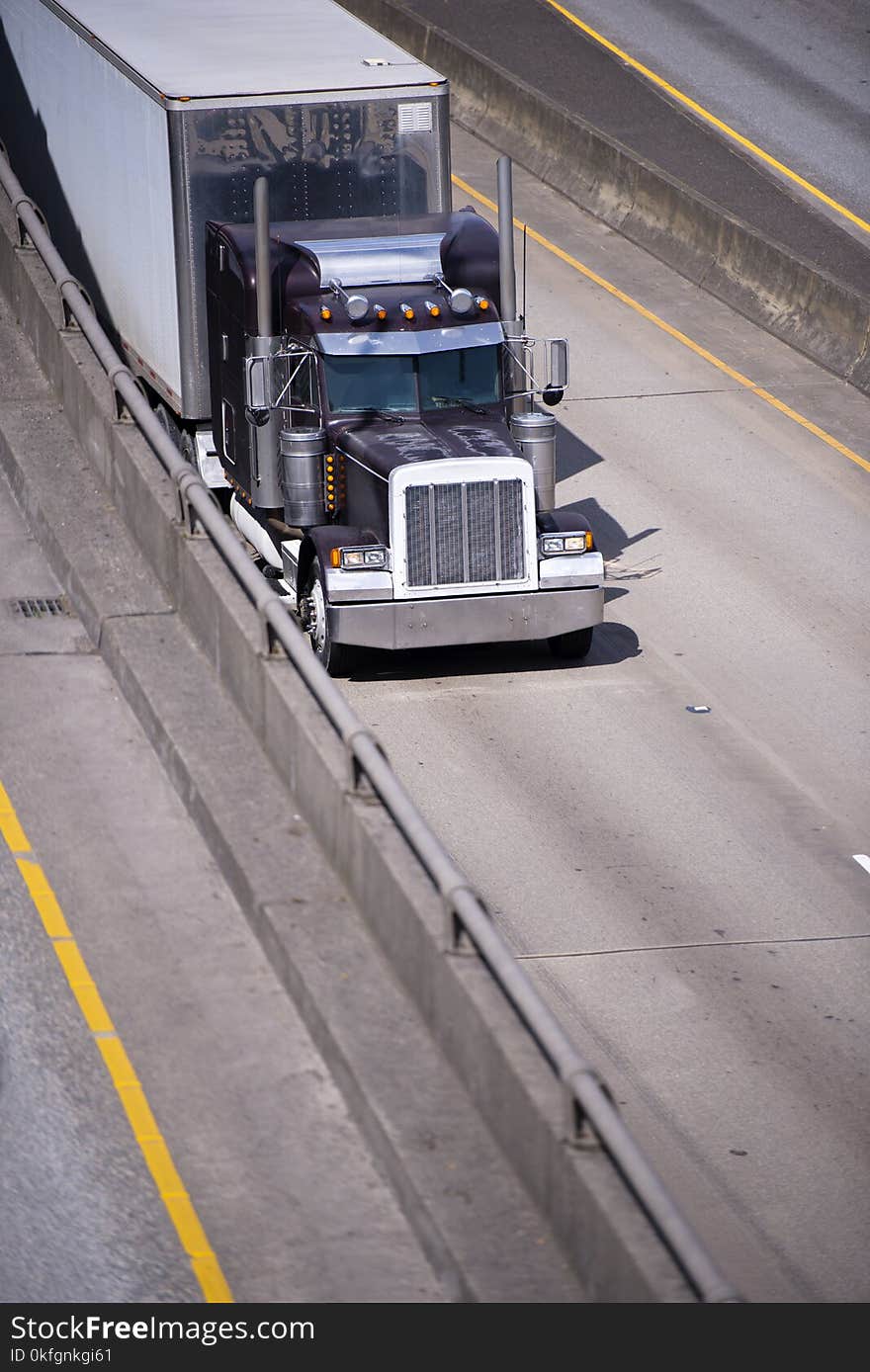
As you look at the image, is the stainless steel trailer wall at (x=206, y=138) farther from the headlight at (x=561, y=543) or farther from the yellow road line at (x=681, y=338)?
the headlight at (x=561, y=543)

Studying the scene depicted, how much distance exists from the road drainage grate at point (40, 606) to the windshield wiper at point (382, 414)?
3.70 metres

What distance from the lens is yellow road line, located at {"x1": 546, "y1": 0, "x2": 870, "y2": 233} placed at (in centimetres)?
2816

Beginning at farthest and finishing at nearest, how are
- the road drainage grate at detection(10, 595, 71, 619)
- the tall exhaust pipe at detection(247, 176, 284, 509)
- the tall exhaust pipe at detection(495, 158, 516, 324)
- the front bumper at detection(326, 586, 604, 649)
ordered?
the tall exhaust pipe at detection(495, 158, 516, 324) < the tall exhaust pipe at detection(247, 176, 284, 509) < the front bumper at detection(326, 586, 604, 649) < the road drainage grate at detection(10, 595, 71, 619)

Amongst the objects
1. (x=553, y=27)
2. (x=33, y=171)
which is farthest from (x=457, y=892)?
(x=553, y=27)

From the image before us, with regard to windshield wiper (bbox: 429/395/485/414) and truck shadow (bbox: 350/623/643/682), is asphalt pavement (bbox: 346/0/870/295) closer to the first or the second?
windshield wiper (bbox: 429/395/485/414)

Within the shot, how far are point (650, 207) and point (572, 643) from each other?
1360 cm

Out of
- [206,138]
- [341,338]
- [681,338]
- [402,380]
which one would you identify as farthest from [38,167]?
[402,380]

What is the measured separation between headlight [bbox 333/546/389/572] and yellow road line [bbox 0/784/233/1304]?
4535 mm

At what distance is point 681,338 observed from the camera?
25375 millimetres

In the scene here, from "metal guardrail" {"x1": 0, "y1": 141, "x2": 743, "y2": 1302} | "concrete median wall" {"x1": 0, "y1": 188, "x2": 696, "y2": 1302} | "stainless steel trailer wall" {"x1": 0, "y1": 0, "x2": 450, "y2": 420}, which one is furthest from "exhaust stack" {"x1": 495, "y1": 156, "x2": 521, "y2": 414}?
"metal guardrail" {"x1": 0, "y1": 141, "x2": 743, "y2": 1302}

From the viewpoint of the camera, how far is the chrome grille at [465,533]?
51.5 ft

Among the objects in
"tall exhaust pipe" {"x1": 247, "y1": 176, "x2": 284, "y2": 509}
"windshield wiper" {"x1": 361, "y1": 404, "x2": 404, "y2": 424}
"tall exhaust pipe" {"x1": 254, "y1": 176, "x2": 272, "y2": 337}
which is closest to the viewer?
"tall exhaust pipe" {"x1": 254, "y1": 176, "x2": 272, "y2": 337}

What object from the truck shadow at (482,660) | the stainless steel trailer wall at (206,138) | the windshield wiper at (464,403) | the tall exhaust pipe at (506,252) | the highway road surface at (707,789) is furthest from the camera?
the stainless steel trailer wall at (206,138)

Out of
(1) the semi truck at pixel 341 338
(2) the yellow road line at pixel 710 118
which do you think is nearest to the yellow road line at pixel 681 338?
(1) the semi truck at pixel 341 338
